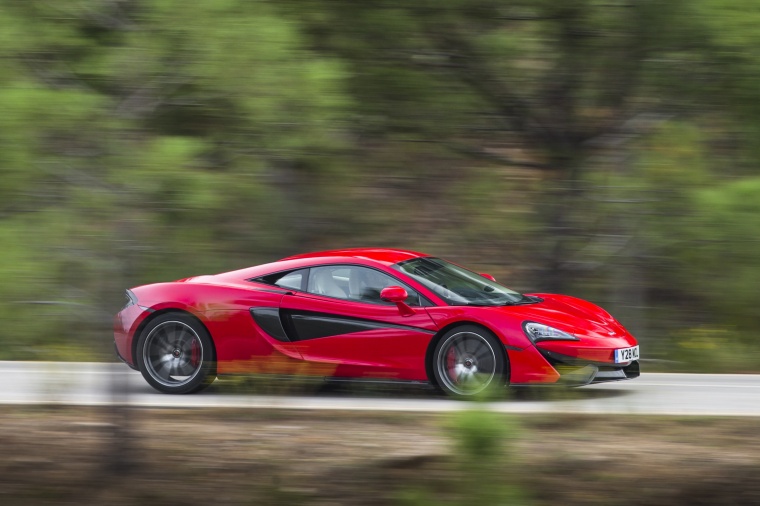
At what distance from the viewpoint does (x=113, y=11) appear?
9336 millimetres

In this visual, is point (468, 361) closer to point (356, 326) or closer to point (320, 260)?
point (356, 326)

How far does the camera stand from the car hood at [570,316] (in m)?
7.84

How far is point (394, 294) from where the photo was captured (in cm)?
789

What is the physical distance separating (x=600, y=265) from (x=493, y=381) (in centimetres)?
452

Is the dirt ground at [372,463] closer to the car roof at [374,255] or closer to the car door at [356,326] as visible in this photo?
the car door at [356,326]

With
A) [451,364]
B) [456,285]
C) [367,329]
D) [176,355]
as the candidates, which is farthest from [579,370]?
[176,355]

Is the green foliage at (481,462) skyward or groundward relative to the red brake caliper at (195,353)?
groundward

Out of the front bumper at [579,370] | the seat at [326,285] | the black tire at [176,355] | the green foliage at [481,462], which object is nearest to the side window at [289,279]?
the seat at [326,285]

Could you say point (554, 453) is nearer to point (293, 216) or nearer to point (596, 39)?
point (596, 39)

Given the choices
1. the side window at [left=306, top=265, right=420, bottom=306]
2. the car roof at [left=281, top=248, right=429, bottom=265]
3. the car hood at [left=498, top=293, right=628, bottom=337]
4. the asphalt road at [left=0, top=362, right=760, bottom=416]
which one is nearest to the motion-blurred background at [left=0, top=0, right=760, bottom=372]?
the asphalt road at [left=0, top=362, right=760, bottom=416]

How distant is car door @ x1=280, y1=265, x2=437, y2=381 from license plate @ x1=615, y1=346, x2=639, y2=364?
1.40 metres

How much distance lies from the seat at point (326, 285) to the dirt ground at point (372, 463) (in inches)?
56.5

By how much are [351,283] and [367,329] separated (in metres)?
0.44

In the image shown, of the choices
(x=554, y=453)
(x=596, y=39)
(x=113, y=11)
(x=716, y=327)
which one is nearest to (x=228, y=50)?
(x=113, y=11)
